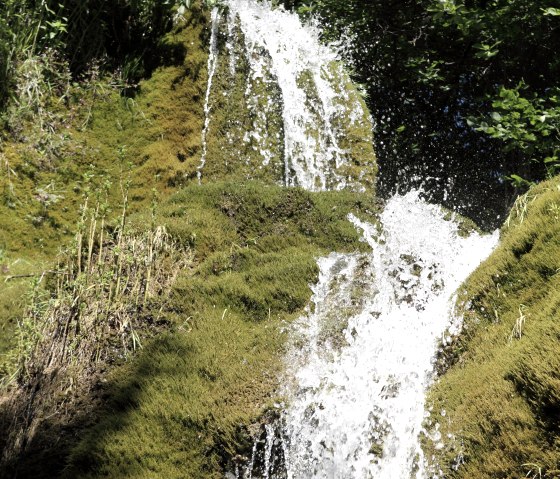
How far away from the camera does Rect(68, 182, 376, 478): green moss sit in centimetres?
329

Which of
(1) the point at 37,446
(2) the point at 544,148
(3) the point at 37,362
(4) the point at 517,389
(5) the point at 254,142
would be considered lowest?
(1) the point at 37,446

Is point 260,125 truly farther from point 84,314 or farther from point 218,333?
point 218,333

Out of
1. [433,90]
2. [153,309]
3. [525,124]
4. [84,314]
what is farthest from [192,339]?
[433,90]

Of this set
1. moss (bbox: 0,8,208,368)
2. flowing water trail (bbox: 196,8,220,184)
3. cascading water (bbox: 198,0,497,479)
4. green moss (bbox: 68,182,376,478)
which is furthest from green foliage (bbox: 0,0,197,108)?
green moss (bbox: 68,182,376,478)

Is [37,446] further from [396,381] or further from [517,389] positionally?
[517,389]

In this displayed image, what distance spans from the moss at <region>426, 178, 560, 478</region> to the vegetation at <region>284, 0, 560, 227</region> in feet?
19.6

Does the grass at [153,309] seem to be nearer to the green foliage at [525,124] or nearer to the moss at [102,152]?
the moss at [102,152]

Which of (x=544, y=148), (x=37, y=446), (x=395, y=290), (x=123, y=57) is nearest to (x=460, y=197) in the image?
(x=544, y=148)

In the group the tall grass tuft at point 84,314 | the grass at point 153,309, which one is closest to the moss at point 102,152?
the grass at point 153,309

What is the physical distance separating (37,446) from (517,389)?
2.47 meters

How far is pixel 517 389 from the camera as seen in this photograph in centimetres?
275

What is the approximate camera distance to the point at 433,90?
10242mm

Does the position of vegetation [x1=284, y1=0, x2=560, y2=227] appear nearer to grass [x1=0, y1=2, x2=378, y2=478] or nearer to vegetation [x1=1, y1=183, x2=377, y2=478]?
grass [x1=0, y1=2, x2=378, y2=478]

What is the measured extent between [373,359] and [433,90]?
7491 millimetres
